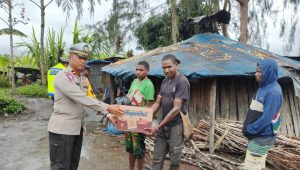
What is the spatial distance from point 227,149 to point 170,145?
9.46ft

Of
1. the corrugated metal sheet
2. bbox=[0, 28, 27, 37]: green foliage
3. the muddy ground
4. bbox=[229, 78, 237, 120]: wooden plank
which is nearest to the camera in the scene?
the muddy ground

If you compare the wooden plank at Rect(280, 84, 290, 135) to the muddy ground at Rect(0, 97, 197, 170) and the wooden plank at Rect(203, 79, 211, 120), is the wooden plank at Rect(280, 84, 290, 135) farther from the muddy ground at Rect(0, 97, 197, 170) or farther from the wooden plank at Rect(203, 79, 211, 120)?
the muddy ground at Rect(0, 97, 197, 170)

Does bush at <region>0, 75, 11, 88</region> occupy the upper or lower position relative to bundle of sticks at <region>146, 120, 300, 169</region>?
upper

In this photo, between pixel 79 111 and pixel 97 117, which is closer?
pixel 79 111

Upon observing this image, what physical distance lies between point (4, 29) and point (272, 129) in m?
15.2

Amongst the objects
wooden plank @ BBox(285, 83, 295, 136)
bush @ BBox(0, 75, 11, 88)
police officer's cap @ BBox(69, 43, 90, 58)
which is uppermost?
police officer's cap @ BBox(69, 43, 90, 58)

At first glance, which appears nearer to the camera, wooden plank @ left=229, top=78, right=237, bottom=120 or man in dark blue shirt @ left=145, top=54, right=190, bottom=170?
man in dark blue shirt @ left=145, top=54, right=190, bottom=170

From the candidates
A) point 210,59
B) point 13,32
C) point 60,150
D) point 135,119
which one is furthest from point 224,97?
point 13,32

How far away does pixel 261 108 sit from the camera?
11.3ft

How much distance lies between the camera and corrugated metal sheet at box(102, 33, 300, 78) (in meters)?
6.57

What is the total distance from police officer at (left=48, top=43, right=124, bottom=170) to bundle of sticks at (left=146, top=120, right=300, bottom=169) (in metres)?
3.00

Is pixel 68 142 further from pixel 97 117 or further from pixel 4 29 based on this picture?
pixel 4 29

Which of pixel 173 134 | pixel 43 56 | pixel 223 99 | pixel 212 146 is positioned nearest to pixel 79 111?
pixel 173 134

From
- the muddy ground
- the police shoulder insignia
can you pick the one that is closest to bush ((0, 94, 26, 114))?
the muddy ground
